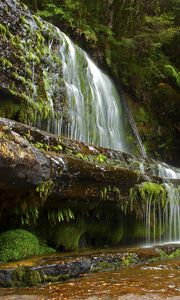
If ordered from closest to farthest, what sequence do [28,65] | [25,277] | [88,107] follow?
[25,277], [28,65], [88,107]

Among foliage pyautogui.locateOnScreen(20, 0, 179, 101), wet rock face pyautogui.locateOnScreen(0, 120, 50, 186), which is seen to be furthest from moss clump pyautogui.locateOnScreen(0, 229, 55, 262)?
foliage pyautogui.locateOnScreen(20, 0, 179, 101)

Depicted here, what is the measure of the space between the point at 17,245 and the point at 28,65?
4590 mm

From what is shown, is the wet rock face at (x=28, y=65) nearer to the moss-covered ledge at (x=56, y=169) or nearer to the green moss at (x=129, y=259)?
the moss-covered ledge at (x=56, y=169)

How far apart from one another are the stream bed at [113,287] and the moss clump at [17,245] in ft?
3.22

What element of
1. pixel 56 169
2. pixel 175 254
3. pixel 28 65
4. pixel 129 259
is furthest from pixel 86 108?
pixel 129 259

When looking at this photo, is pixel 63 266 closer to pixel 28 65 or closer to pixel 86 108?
pixel 28 65

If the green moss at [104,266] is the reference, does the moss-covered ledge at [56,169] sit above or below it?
above

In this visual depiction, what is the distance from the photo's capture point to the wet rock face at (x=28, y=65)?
26.4 feet

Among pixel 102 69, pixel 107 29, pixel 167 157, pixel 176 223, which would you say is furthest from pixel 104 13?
pixel 176 223

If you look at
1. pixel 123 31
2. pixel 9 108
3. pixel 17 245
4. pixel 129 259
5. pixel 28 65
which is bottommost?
pixel 129 259

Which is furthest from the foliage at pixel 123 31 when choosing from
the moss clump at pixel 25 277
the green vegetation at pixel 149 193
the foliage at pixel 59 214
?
the moss clump at pixel 25 277

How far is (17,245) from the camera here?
5578mm

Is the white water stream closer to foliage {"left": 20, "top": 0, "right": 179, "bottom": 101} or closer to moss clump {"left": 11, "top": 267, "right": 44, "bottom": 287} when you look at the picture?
foliage {"left": 20, "top": 0, "right": 179, "bottom": 101}

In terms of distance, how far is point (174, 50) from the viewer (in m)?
18.0
